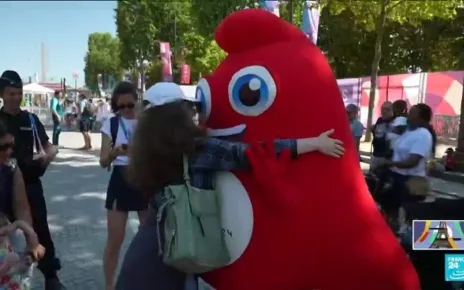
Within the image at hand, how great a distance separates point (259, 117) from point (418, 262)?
5.13 feet

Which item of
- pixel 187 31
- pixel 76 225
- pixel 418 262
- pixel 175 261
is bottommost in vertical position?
pixel 76 225

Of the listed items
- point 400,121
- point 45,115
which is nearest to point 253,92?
point 400,121

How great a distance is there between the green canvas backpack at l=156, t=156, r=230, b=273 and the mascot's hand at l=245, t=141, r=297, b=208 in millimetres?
223

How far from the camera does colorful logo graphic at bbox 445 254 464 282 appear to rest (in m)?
2.83

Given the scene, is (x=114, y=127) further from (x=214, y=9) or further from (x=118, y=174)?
(x=214, y=9)

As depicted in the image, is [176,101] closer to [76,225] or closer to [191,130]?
[191,130]

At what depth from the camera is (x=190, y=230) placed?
7.17ft

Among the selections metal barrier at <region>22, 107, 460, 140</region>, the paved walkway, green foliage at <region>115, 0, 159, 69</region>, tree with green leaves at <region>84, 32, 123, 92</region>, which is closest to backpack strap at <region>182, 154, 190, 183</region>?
the paved walkway

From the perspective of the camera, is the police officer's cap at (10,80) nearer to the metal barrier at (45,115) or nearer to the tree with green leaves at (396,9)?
the tree with green leaves at (396,9)

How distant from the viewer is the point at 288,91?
2447 mm

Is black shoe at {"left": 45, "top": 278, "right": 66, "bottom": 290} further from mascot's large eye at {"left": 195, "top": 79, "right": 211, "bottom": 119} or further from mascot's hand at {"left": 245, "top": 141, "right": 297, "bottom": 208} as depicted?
mascot's hand at {"left": 245, "top": 141, "right": 297, "bottom": 208}

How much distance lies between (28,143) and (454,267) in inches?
106

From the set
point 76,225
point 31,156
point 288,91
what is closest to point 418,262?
point 288,91

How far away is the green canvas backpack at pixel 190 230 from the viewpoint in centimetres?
217
